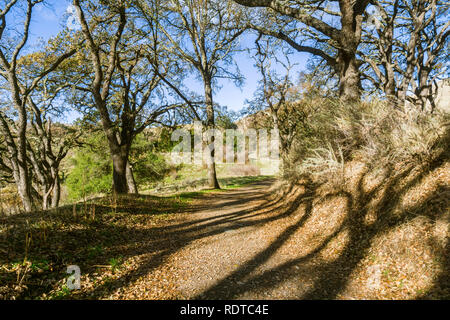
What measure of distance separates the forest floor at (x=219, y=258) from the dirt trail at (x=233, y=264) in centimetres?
2

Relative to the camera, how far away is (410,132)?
409 centimetres

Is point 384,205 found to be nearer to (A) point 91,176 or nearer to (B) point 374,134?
(B) point 374,134

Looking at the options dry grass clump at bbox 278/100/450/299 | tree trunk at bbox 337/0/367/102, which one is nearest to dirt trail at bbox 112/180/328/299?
dry grass clump at bbox 278/100/450/299

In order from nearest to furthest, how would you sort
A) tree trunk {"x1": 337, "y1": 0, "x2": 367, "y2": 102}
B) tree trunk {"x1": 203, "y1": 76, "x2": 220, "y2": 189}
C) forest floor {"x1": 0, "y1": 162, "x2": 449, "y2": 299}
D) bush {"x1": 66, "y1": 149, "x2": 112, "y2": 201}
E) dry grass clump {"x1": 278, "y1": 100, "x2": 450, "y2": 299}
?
dry grass clump {"x1": 278, "y1": 100, "x2": 450, "y2": 299}, forest floor {"x1": 0, "y1": 162, "x2": 449, "y2": 299}, tree trunk {"x1": 337, "y1": 0, "x2": 367, "y2": 102}, tree trunk {"x1": 203, "y1": 76, "x2": 220, "y2": 189}, bush {"x1": 66, "y1": 149, "x2": 112, "y2": 201}

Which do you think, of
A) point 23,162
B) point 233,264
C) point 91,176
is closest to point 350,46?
point 233,264

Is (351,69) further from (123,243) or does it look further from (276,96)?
(276,96)

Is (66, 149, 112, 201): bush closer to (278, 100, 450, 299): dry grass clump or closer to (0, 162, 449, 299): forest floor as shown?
(0, 162, 449, 299): forest floor

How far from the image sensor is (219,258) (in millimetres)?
4461

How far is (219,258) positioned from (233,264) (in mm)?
403

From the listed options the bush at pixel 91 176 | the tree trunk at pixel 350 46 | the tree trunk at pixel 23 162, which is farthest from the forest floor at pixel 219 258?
the bush at pixel 91 176

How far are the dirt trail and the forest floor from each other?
0.02 m

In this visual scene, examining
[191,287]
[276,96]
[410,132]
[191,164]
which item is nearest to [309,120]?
[410,132]

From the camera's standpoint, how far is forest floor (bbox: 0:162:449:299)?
119 inches

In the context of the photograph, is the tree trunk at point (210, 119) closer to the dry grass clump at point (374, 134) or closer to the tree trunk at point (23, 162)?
the dry grass clump at point (374, 134)
